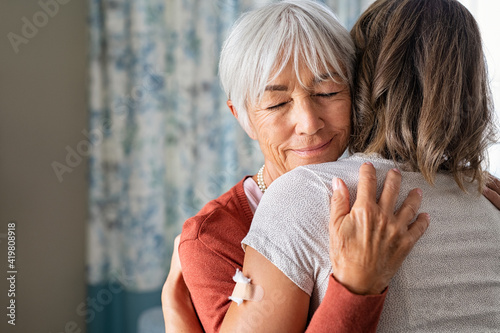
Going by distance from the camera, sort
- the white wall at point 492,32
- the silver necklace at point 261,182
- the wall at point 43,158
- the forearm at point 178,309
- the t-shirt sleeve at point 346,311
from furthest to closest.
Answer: the white wall at point 492,32, the wall at point 43,158, the silver necklace at point 261,182, the forearm at point 178,309, the t-shirt sleeve at point 346,311

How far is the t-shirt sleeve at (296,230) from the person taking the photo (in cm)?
77

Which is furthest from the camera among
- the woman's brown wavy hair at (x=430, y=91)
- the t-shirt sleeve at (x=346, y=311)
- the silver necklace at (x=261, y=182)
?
the silver necklace at (x=261, y=182)

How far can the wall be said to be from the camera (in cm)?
229

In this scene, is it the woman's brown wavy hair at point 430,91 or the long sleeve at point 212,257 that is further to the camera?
the long sleeve at point 212,257

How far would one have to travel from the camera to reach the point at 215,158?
3.08 m

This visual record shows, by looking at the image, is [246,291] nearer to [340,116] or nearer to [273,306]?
[273,306]

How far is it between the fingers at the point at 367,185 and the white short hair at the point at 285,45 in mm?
341

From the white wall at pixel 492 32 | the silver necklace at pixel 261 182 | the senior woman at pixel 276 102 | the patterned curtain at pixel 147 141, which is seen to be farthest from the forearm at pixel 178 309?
the white wall at pixel 492 32

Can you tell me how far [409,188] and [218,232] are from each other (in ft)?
1.55

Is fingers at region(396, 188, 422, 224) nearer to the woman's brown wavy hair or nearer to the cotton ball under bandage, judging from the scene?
the woman's brown wavy hair

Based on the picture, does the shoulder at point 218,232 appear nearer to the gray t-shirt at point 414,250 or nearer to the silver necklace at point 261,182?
the silver necklace at point 261,182

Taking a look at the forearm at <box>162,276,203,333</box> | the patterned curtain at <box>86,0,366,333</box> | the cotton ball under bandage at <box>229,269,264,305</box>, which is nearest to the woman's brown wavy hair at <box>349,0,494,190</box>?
the cotton ball under bandage at <box>229,269,264,305</box>

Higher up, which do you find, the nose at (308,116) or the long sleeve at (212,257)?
the nose at (308,116)

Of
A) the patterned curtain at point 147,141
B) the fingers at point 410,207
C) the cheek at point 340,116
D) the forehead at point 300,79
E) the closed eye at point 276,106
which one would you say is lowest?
the patterned curtain at point 147,141
